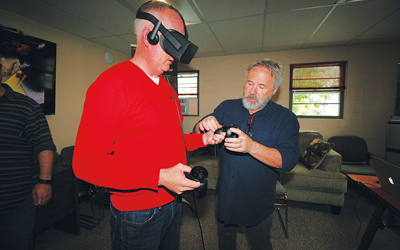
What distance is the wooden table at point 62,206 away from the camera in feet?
6.54

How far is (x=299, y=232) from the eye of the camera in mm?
2281

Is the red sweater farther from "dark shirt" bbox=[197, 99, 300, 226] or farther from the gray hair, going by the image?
the gray hair

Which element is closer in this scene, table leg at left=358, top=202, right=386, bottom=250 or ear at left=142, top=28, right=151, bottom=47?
ear at left=142, top=28, right=151, bottom=47

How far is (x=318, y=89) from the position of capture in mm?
4172

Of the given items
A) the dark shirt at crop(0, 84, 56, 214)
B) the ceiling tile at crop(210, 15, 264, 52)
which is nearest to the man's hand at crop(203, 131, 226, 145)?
the dark shirt at crop(0, 84, 56, 214)

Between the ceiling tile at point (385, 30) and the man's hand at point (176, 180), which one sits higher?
the ceiling tile at point (385, 30)

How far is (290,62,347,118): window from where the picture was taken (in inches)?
162

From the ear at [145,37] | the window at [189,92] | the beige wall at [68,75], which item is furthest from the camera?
the window at [189,92]

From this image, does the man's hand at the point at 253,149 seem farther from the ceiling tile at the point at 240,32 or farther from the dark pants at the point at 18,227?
the ceiling tile at the point at 240,32

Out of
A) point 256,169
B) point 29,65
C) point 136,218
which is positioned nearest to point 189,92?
point 29,65

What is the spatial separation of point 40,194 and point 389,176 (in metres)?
2.92

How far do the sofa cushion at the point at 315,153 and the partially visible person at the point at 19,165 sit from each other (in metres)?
3.60

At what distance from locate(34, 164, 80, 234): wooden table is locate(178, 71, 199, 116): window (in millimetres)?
3406

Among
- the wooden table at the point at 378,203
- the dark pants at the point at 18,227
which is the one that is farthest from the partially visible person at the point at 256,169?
the dark pants at the point at 18,227
